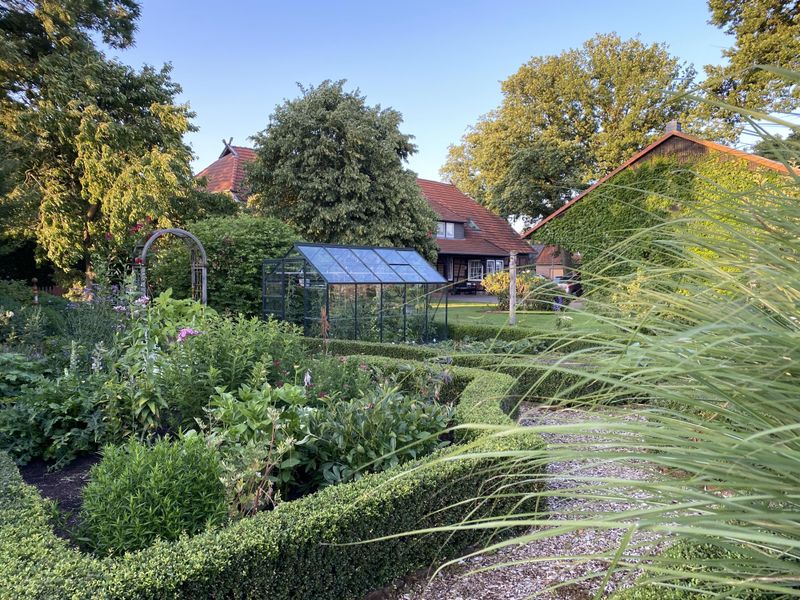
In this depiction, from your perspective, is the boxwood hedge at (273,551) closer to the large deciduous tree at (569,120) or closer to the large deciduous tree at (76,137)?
the large deciduous tree at (76,137)

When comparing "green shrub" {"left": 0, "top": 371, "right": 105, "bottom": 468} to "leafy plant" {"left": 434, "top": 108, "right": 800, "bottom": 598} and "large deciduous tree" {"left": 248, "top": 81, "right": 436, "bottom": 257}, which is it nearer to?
"leafy plant" {"left": 434, "top": 108, "right": 800, "bottom": 598}

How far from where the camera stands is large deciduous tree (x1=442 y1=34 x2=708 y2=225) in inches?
961

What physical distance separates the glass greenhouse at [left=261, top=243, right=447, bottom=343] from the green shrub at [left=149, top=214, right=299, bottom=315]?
1.43m

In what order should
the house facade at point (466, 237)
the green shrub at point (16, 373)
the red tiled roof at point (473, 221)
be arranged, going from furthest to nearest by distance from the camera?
the red tiled roof at point (473, 221) → the house facade at point (466, 237) → the green shrub at point (16, 373)

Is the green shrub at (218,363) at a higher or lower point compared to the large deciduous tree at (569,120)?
lower

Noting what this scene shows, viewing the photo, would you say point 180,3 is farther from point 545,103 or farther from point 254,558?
point 545,103

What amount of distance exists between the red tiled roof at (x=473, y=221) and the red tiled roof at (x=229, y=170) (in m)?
9.78

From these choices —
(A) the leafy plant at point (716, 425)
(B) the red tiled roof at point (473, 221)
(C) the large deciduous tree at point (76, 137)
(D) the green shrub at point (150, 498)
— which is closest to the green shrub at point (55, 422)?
(D) the green shrub at point (150, 498)

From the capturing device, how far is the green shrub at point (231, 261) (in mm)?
12594

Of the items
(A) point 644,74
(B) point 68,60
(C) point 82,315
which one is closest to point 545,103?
(A) point 644,74

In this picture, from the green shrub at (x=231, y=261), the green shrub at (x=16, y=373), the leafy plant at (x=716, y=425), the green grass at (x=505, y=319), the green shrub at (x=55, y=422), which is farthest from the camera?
the green shrub at (x=231, y=261)

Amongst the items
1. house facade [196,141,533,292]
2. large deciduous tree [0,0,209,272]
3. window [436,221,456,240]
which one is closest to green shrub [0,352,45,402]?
large deciduous tree [0,0,209,272]

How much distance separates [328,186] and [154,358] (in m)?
13.1

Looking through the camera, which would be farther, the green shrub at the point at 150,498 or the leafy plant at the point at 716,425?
the green shrub at the point at 150,498
